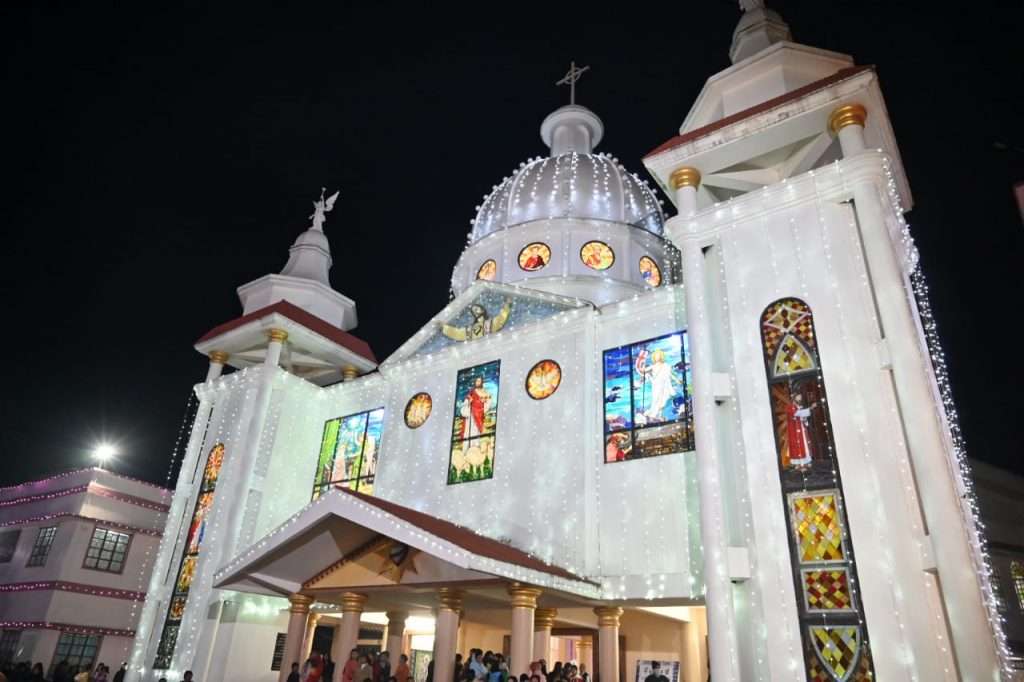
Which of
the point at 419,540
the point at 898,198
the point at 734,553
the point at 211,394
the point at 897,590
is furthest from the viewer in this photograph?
the point at 211,394

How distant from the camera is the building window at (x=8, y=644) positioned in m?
23.5

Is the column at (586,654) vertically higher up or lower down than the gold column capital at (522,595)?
lower down

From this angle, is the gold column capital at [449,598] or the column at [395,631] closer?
the gold column capital at [449,598]

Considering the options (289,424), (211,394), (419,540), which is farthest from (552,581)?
(211,394)

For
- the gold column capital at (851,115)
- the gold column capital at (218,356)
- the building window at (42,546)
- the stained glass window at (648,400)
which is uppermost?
the gold column capital at (851,115)

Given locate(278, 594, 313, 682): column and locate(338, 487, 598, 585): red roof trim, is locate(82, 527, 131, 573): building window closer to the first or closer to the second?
locate(278, 594, 313, 682): column

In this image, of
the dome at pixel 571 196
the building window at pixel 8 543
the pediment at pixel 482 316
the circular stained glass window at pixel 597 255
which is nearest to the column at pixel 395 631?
the pediment at pixel 482 316

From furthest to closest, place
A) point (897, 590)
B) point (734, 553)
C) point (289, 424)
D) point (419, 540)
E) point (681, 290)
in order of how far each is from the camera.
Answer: point (289, 424) → point (681, 290) → point (419, 540) → point (734, 553) → point (897, 590)

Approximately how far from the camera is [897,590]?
365 inches

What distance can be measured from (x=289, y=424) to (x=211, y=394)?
335 cm

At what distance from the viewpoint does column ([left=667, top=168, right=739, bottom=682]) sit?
32.7 feet

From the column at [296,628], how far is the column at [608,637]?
5879 millimetres

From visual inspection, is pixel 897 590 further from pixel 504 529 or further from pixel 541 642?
pixel 504 529

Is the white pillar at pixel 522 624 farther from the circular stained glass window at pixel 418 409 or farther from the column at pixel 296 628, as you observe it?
the circular stained glass window at pixel 418 409
